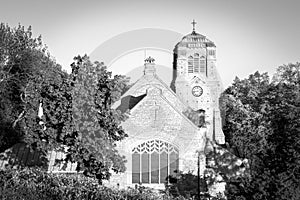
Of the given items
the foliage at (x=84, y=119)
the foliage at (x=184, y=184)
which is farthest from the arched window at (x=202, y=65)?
the foliage at (x=84, y=119)

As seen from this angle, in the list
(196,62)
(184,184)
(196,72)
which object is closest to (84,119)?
(184,184)

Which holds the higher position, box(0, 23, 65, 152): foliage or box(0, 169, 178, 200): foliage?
box(0, 23, 65, 152): foliage

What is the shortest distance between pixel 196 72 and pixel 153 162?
30120mm

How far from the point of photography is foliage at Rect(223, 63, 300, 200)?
13.9m

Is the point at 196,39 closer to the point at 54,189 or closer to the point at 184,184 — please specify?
the point at 184,184

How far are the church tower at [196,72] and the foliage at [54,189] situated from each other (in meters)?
31.2

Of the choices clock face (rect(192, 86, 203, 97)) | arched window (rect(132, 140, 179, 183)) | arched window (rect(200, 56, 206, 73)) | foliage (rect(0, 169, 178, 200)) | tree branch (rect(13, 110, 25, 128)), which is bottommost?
foliage (rect(0, 169, 178, 200))

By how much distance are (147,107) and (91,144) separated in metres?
6.56

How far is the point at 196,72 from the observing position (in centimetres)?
5316

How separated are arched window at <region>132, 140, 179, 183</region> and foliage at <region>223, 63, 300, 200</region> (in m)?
3.92

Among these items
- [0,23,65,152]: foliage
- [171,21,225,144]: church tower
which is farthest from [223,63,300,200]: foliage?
[0,23,65,152]: foliage

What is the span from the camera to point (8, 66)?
133 ft

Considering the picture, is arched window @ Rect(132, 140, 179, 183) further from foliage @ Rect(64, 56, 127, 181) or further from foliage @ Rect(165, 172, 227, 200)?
foliage @ Rect(64, 56, 127, 181)

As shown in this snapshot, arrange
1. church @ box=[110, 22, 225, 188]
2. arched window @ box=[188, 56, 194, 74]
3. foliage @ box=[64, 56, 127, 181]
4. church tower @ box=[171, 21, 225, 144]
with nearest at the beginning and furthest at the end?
1. foliage @ box=[64, 56, 127, 181]
2. church @ box=[110, 22, 225, 188]
3. church tower @ box=[171, 21, 225, 144]
4. arched window @ box=[188, 56, 194, 74]
